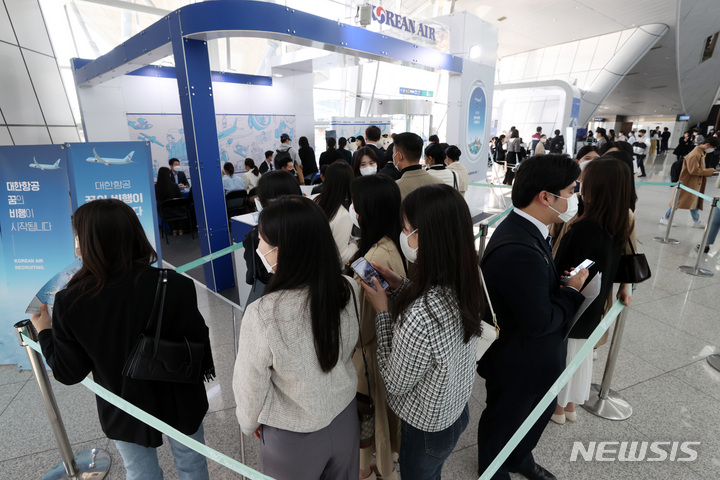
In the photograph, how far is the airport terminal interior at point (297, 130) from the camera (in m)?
2.32

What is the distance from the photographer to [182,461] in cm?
164

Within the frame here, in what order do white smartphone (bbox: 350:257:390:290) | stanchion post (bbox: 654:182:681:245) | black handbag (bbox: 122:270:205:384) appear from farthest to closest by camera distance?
stanchion post (bbox: 654:182:681:245) < white smartphone (bbox: 350:257:390:290) < black handbag (bbox: 122:270:205:384)

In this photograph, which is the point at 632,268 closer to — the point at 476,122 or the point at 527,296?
the point at 527,296

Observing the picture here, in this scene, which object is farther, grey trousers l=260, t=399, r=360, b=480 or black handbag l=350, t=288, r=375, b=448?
black handbag l=350, t=288, r=375, b=448

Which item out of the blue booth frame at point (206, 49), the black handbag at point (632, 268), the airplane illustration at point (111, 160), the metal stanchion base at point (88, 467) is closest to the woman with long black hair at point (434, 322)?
the black handbag at point (632, 268)

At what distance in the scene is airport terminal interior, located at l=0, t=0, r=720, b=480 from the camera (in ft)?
7.62

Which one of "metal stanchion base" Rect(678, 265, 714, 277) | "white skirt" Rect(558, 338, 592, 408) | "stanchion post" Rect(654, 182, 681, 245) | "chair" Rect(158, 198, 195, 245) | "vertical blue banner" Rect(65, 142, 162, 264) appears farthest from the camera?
"chair" Rect(158, 198, 195, 245)

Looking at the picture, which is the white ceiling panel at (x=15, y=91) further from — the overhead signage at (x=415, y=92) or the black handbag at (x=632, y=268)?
the overhead signage at (x=415, y=92)

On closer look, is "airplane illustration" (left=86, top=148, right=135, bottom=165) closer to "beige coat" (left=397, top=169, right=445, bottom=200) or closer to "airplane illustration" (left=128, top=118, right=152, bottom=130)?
"beige coat" (left=397, top=169, right=445, bottom=200)

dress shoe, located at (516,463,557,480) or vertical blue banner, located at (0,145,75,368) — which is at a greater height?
vertical blue banner, located at (0,145,75,368)

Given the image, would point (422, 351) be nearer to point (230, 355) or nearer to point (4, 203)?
point (230, 355)

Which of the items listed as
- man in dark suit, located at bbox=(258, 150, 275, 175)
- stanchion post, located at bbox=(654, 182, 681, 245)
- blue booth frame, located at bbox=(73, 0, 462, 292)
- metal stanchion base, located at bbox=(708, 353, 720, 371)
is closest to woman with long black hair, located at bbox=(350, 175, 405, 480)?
blue booth frame, located at bbox=(73, 0, 462, 292)

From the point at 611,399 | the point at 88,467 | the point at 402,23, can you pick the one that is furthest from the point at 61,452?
the point at 402,23

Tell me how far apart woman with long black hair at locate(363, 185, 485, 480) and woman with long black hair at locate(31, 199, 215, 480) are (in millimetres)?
753
